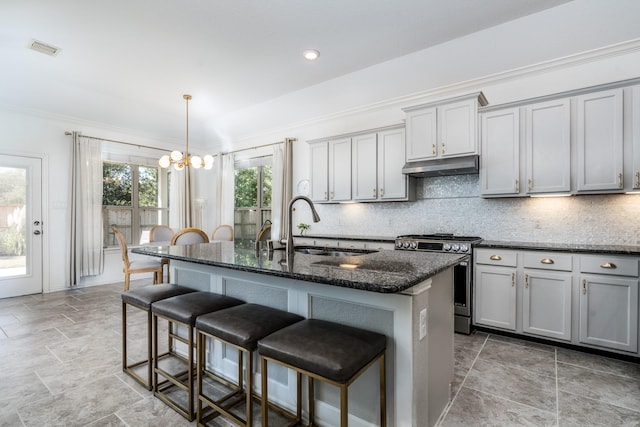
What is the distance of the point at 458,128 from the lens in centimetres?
351

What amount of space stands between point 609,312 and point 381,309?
8.03 feet

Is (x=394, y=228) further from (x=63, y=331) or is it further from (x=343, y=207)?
(x=63, y=331)

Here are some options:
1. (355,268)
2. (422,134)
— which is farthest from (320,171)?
(355,268)

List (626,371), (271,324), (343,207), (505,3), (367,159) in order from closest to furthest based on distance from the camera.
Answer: (271,324), (626,371), (505,3), (367,159), (343,207)

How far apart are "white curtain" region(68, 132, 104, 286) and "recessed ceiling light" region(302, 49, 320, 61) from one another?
13.7ft

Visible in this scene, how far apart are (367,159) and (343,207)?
0.96 metres

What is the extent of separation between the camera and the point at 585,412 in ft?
6.30

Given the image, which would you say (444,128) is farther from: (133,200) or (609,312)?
(133,200)

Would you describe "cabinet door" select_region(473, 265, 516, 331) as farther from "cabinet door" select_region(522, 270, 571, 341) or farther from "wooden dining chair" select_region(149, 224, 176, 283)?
"wooden dining chair" select_region(149, 224, 176, 283)

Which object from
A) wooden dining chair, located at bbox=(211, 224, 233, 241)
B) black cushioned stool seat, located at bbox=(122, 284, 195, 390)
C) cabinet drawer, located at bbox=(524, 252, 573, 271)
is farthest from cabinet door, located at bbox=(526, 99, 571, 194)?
wooden dining chair, located at bbox=(211, 224, 233, 241)

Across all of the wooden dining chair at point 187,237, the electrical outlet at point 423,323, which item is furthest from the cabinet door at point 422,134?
the wooden dining chair at point 187,237

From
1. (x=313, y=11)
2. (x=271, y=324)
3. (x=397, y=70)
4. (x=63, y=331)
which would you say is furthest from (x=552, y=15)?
(x=63, y=331)

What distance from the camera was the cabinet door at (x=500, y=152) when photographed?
3252 mm

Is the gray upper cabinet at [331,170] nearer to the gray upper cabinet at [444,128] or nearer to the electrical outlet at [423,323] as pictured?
the gray upper cabinet at [444,128]
